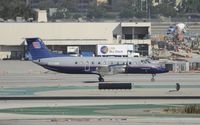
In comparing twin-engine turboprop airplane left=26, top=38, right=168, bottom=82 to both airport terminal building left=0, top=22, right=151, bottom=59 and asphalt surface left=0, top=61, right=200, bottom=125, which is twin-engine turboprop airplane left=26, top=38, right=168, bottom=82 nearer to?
asphalt surface left=0, top=61, right=200, bottom=125

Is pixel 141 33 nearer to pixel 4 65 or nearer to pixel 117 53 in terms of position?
pixel 117 53

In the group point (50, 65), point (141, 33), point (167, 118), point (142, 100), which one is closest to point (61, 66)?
point (50, 65)

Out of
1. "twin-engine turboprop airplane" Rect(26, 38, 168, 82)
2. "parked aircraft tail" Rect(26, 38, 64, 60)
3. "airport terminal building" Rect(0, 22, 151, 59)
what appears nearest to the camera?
"twin-engine turboprop airplane" Rect(26, 38, 168, 82)

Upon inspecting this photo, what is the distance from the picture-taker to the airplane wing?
72.6 m

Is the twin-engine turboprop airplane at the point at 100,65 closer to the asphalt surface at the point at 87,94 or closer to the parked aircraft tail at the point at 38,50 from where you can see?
the parked aircraft tail at the point at 38,50

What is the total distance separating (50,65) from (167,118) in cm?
3486

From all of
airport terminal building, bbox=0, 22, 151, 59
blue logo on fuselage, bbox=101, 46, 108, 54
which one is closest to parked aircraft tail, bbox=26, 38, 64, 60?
blue logo on fuselage, bbox=101, 46, 108, 54

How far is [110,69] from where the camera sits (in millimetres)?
72812

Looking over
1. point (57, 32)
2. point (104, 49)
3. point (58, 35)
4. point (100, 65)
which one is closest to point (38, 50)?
point (100, 65)

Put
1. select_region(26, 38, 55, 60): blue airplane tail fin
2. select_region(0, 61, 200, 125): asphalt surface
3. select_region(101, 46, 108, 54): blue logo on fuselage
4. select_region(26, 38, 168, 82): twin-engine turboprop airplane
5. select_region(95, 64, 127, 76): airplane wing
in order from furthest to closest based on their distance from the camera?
select_region(101, 46, 108, 54): blue logo on fuselage < select_region(26, 38, 55, 60): blue airplane tail fin < select_region(26, 38, 168, 82): twin-engine turboprop airplane < select_region(95, 64, 127, 76): airplane wing < select_region(0, 61, 200, 125): asphalt surface

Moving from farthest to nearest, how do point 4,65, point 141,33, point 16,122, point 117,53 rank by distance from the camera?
point 141,33 < point 117,53 < point 4,65 < point 16,122

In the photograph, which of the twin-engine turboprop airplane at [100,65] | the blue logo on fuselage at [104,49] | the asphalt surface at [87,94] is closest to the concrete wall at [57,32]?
the blue logo on fuselage at [104,49]

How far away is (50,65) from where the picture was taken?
243ft

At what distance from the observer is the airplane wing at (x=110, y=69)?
72562mm
